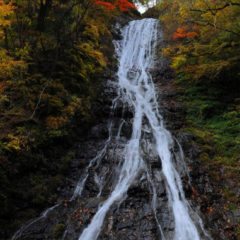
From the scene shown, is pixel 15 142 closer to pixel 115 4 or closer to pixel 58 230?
pixel 58 230

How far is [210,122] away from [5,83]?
8.29m

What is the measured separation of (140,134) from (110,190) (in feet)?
10.3

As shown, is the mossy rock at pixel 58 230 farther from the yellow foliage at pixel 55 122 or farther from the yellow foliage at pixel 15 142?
the yellow foliage at pixel 55 122

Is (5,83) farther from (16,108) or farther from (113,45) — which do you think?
Answer: (113,45)

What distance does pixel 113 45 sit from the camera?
15.6 metres

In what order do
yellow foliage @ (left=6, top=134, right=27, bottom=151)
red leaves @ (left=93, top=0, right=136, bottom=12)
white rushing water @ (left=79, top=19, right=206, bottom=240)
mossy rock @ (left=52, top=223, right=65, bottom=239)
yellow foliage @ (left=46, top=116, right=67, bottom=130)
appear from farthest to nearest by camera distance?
red leaves @ (left=93, top=0, right=136, bottom=12) → yellow foliage @ (left=46, top=116, right=67, bottom=130) → white rushing water @ (left=79, top=19, right=206, bottom=240) → yellow foliage @ (left=6, top=134, right=27, bottom=151) → mossy rock @ (left=52, top=223, right=65, bottom=239)

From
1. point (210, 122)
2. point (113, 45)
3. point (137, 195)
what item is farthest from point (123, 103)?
point (113, 45)

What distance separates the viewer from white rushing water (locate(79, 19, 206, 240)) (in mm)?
4680

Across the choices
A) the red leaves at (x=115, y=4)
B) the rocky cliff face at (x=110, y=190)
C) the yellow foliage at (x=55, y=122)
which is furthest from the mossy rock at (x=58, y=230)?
the red leaves at (x=115, y=4)

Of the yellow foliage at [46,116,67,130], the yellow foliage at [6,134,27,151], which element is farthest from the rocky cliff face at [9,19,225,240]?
the yellow foliage at [6,134,27,151]

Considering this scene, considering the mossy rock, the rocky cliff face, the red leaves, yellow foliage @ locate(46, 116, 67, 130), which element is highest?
the red leaves

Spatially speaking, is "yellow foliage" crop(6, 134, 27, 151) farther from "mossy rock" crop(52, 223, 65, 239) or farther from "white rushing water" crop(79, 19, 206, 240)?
"white rushing water" crop(79, 19, 206, 240)

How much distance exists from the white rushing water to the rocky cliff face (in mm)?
189

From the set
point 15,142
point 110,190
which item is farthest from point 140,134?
point 15,142
